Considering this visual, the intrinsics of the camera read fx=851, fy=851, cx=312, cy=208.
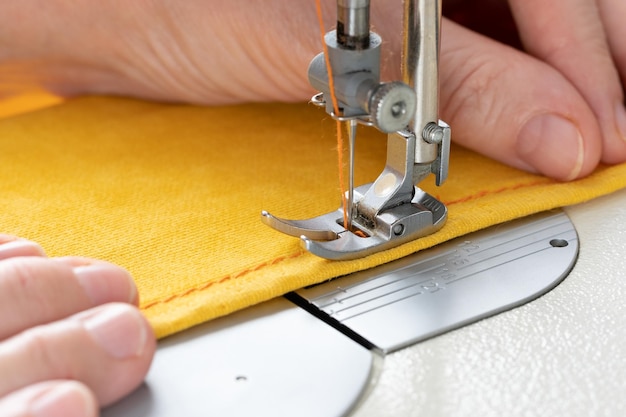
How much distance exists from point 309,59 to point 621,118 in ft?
1.17

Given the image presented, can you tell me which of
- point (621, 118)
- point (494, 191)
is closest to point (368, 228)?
point (494, 191)

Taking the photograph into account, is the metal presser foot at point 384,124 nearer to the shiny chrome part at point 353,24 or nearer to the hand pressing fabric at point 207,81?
the shiny chrome part at point 353,24

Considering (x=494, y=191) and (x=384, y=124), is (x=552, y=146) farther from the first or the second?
(x=384, y=124)

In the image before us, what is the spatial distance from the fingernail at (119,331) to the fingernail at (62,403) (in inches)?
1.7

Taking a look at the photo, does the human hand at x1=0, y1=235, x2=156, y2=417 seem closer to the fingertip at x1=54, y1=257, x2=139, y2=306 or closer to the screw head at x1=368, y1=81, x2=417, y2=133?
the fingertip at x1=54, y1=257, x2=139, y2=306

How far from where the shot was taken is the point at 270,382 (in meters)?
0.57

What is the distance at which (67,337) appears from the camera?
543 mm

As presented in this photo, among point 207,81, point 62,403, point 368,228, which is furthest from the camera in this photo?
point 207,81

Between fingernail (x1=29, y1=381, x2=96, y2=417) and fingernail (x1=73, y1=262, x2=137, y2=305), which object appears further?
fingernail (x1=73, y1=262, x2=137, y2=305)

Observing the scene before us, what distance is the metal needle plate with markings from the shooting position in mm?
635

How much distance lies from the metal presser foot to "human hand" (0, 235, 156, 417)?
6.4 inches

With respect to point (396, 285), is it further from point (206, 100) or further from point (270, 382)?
point (206, 100)

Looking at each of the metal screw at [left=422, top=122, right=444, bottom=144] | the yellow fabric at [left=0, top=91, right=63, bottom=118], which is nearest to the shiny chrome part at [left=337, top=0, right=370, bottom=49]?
the metal screw at [left=422, top=122, right=444, bottom=144]

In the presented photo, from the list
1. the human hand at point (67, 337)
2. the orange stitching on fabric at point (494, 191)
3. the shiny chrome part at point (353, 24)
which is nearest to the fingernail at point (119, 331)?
the human hand at point (67, 337)
